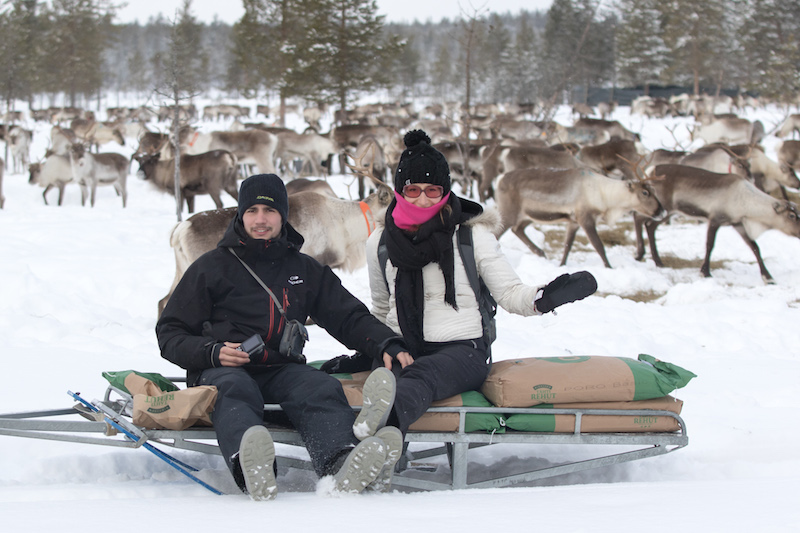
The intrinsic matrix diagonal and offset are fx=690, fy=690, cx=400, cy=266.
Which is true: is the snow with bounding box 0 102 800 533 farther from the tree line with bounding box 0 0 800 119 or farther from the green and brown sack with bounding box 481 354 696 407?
the tree line with bounding box 0 0 800 119

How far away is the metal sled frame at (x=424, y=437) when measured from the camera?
2.68 metres

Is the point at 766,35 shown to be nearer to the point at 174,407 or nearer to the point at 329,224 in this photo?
the point at 329,224

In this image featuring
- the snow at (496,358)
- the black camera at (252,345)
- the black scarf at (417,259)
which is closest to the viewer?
the snow at (496,358)

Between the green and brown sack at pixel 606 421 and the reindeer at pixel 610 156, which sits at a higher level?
the reindeer at pixel 610 156

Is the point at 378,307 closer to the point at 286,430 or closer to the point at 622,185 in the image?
the point at 286,430

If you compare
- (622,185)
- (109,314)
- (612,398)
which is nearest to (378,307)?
(612,398)

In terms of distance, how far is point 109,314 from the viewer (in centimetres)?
594

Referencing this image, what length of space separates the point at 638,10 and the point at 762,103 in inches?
594

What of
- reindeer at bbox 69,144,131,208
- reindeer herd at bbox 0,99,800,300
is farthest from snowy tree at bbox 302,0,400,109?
reindeer at bbox 69,144,131,208

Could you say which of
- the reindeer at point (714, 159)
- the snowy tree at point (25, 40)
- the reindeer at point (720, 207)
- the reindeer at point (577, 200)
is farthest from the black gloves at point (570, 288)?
the snowy tree at point (25, 40)

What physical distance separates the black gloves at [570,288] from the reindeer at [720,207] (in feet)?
22.9

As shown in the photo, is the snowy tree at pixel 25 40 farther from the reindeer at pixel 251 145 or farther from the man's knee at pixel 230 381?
the man's knee at pixel 230 381

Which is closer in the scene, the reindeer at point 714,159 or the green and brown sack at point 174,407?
the green and brown sack at point 174,407

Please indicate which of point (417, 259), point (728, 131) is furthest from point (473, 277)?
point (728, 131)
